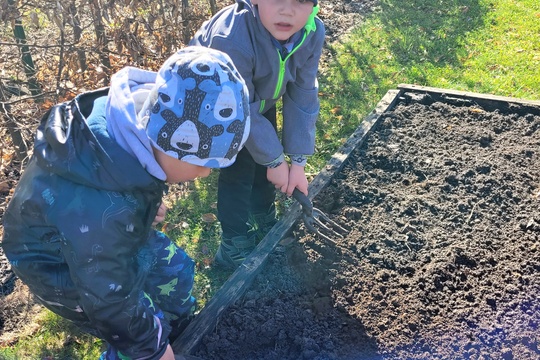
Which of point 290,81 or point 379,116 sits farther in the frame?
point 379,116

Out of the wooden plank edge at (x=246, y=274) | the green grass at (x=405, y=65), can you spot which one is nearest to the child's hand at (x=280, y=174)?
the wooden plank edge at (x=246, y=274)

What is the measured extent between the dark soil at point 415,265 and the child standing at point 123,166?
0.85 m

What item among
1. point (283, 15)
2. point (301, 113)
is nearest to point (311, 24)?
point (283, 15)

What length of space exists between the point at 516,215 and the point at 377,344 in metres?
1.30

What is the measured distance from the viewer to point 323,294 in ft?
9.65

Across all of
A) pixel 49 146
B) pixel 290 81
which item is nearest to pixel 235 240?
pixel 290 81

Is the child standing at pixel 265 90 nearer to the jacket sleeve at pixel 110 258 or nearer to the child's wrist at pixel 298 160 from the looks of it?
the child's wrist at pixel 298 160

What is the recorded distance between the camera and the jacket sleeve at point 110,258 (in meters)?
1.87

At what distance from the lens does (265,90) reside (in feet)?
9.55

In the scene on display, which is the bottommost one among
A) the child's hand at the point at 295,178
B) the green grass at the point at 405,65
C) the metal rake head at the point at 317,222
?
the green grass at the point at 405,65

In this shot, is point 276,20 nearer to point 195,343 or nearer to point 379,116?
point 195,343

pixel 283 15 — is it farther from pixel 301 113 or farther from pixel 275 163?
pixel 275 163

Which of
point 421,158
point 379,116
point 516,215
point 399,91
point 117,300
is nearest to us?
point 117,300

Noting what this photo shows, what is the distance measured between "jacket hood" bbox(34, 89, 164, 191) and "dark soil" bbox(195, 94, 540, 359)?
1120 millimetres
